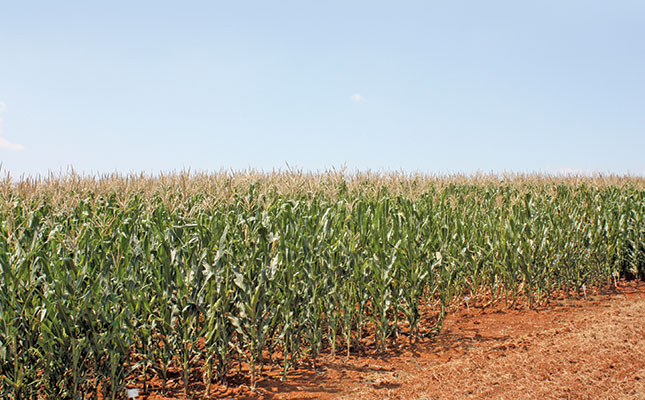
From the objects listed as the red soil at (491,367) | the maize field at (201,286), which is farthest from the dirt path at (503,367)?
the maize field at (201,286)

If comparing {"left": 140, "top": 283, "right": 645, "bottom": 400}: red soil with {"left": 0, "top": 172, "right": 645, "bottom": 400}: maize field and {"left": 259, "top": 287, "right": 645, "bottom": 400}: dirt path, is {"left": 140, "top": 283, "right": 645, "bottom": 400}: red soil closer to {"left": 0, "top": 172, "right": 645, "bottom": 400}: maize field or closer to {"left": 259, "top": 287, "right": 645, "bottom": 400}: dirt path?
{"left": 259, "top": 287, "right": 645, "bottom": 400}: dirt path

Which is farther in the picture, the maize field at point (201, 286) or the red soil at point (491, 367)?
the red soil at point (491, 367)

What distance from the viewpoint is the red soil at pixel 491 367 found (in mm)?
4586

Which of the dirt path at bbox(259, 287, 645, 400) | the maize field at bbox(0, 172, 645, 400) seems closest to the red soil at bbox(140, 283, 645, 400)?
the dirt path at bbox(259, 287, 645, 400)

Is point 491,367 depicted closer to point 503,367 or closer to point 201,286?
point 503,367

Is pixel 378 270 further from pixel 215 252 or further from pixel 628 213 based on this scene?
pixel 628 213

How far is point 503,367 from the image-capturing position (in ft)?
Answer: 16.9

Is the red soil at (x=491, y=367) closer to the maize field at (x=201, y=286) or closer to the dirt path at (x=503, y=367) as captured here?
the dirt path at (x=503, y=367)

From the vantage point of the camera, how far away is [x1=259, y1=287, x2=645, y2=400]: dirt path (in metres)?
4.60

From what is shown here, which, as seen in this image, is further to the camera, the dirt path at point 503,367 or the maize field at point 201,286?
the dirt path at point 503,367

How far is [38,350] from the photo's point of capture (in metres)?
3.82

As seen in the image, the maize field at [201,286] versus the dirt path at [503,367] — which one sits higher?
the maize field at [201,286]

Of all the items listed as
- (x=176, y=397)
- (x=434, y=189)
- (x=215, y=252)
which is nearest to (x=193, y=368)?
(x=176, y=397)

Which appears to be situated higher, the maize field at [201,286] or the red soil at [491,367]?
the maize field at [201,286]
